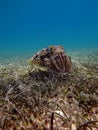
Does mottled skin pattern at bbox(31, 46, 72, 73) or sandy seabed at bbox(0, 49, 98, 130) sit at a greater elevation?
mottled skin pattern at bbox(31, 46, 72, 73)

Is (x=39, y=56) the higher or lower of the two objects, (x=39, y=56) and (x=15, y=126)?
the higher

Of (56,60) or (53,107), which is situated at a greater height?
(56,60)

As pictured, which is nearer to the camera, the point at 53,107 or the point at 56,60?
the point at 53,107

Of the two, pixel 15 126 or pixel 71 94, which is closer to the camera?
pixel 15 126

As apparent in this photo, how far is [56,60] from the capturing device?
550 cm

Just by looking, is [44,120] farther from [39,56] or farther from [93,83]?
[39,56]

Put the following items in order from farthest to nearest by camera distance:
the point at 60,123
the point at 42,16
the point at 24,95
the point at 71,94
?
the point at 42,16, the point at 71,94, the point at 24,95, the point at 60,123

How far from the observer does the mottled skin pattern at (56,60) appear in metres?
5.45

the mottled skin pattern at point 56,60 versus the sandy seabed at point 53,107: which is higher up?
the mottled skin pattern at point 56,60

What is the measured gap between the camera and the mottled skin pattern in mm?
5453

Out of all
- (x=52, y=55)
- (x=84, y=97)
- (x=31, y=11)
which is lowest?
(x=84, y=97)

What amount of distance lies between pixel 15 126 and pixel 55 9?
20525 cm

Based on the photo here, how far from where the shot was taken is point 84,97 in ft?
12.6

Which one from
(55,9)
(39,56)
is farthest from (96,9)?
(39,56)
